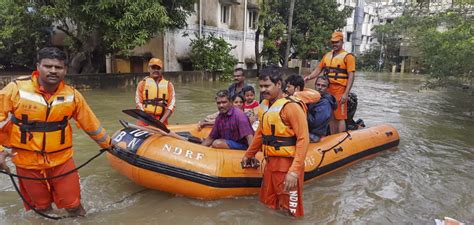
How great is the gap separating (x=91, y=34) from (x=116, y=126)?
518 cm

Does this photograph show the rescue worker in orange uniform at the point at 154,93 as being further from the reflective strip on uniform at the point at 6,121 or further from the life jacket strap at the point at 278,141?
the reflective strip on uniform at the point at 6,121

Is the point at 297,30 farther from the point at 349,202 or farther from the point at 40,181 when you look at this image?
the point at 40,181

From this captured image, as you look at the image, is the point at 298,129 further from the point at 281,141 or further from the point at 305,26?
the point at 305,26

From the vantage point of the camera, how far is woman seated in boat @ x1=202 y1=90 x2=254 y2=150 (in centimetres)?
404

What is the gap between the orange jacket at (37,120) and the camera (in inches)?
104

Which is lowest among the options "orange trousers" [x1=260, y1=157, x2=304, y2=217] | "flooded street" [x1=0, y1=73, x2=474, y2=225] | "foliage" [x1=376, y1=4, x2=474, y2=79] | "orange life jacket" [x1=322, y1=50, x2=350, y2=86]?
"flooded street" [x1=0, y1=73, x2=474, y2=225]

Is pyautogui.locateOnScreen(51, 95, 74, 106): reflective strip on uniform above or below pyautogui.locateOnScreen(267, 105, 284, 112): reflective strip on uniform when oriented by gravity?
above

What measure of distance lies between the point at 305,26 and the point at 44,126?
19.2 m

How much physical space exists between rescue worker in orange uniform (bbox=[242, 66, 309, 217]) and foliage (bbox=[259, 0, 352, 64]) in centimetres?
1653

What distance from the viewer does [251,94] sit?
530 cm

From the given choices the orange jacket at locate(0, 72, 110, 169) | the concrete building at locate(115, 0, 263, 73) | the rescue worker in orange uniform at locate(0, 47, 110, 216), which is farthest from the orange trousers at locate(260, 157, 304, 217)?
the concrete building at locate(115, 0, 263, 73)

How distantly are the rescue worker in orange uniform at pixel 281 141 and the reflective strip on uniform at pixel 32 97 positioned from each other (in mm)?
1654

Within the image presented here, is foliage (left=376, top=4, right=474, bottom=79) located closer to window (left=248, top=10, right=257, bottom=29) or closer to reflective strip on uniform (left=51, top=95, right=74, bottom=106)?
reflective strip on uniform (left=51, top=95, right=74, bottom=106)

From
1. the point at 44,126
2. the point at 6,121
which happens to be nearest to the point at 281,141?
the point at 44,126
